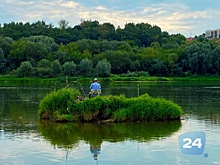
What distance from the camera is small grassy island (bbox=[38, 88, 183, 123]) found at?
2620 centimetres

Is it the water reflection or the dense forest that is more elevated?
the dense forest

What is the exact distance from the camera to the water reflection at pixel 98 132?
802 inches

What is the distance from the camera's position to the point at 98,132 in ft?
75.3

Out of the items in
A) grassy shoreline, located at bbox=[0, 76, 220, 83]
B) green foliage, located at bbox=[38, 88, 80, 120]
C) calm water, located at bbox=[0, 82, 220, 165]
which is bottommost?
calm water, located at bbox=[0, 82, 220, 165]

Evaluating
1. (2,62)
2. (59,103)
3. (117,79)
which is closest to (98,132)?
(59,103)

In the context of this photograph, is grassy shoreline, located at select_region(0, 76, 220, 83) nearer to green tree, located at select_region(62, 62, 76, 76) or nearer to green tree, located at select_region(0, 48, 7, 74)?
green tree, located at select_region(62, 62, 76, 76)

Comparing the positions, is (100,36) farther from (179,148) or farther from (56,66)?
(179,148)

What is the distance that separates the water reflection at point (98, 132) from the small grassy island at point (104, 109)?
29.9 inches

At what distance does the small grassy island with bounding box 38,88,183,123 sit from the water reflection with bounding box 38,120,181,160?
0.76 metres

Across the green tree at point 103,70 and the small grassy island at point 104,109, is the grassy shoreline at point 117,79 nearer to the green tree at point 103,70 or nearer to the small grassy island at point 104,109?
the green tree at point 103,70

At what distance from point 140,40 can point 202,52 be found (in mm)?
66932
